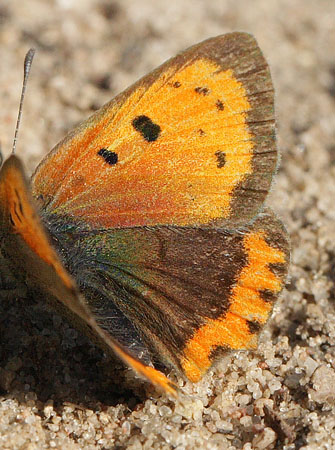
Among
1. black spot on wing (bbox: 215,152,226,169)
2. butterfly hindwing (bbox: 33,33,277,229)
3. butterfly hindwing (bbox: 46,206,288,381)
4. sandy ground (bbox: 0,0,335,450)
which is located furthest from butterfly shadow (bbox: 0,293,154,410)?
black spot on wing (bbox: 215,152,226,169)

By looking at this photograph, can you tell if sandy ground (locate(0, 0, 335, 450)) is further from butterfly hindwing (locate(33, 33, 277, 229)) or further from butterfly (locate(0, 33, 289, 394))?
butterfly hindwing (locate(33, 33, 277, 229))

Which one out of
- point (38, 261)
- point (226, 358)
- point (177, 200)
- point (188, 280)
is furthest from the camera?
point (177, 200)

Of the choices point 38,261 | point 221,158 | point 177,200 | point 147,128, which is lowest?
point 38,261

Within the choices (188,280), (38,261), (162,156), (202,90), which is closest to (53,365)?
(188,280)

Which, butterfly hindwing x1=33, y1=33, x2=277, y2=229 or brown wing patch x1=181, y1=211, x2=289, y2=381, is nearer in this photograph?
brown wing patch x1=181, y1=211, x2=289, y2=381

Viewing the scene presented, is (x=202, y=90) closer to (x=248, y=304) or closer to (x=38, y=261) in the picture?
(x=248, y=304)

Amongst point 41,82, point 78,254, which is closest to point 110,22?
point 41,82

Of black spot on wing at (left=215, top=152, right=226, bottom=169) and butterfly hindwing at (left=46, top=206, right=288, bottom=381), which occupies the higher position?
black spot on wing at (left=215, top=152, right=226, bottom=169)
